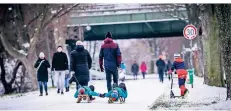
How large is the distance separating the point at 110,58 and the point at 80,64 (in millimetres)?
583

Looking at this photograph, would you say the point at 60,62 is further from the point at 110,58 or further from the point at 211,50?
the point at 211,50

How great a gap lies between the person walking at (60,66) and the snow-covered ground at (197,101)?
207 centimetres

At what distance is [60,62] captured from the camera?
29.6 feet

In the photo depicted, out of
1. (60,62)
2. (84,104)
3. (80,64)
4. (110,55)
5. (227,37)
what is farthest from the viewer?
(60,62)

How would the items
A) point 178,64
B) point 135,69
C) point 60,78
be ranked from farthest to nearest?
point 135,69 < point 60,78 < point 178,64

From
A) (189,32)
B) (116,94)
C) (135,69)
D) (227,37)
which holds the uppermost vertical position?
(189,32)

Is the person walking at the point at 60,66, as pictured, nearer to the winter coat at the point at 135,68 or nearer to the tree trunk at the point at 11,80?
the winter coat at the point at 135,68

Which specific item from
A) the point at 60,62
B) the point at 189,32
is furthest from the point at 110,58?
the point at 189,32

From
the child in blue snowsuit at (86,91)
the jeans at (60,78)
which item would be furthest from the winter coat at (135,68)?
the child in blue snowsuit at (86,91)

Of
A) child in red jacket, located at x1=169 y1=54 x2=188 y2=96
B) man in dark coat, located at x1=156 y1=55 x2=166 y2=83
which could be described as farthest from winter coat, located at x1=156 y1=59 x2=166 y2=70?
child in red jacket, located at x1=169 y1=54 x2=188 y2=96

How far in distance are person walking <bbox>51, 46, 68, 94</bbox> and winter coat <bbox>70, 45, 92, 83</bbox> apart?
653mm

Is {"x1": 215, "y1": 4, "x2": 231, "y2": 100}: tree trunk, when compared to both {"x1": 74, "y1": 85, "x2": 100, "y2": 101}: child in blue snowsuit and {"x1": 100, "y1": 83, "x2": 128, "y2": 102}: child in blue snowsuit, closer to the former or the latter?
{"x1": 100, "y1": 83, "x2": 128, "y2": 102}: child in blue snowsuit

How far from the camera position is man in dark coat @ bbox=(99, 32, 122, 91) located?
319 inches

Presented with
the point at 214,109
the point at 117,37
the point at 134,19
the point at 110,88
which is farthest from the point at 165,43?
the point at 214,109
